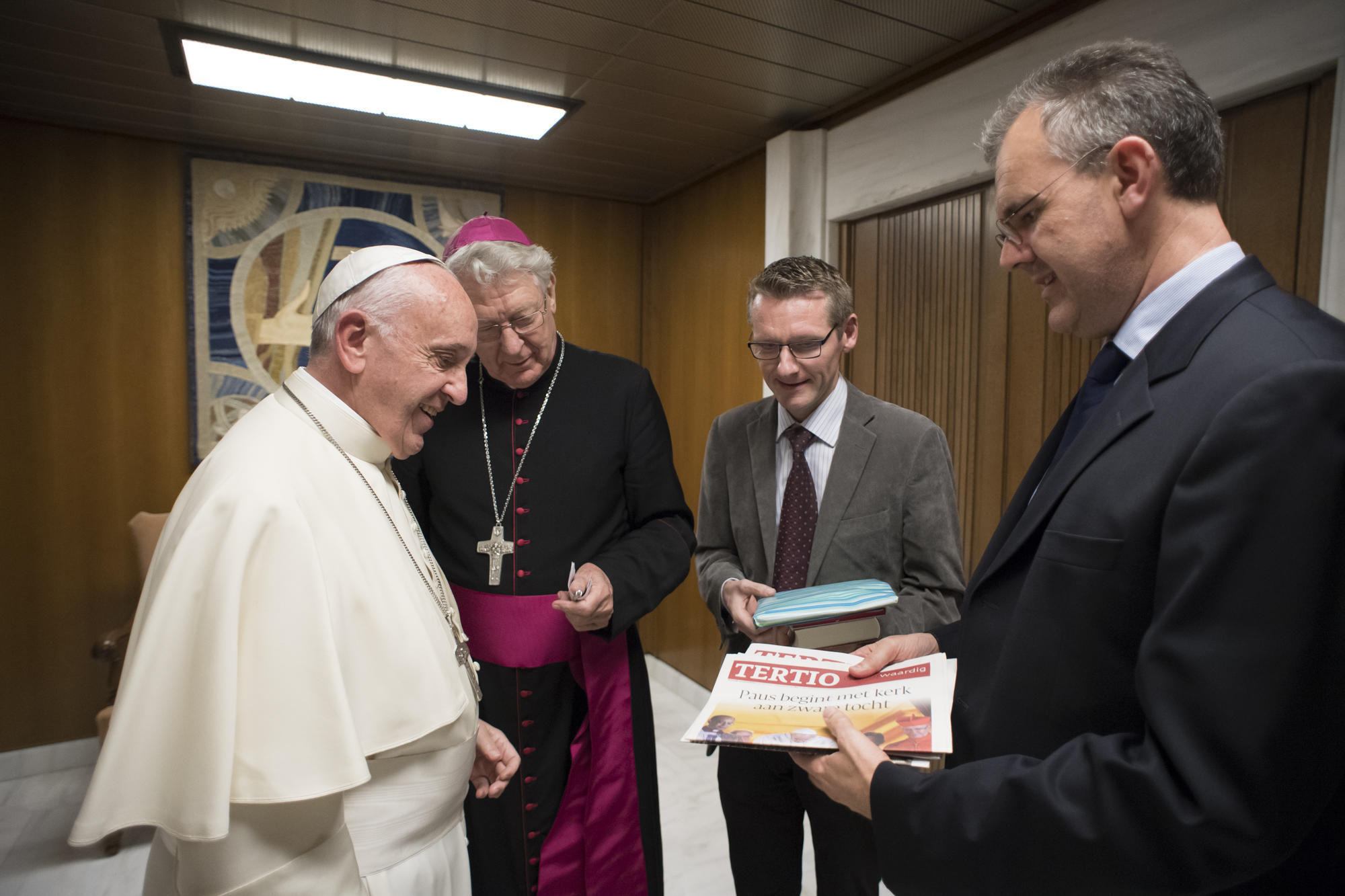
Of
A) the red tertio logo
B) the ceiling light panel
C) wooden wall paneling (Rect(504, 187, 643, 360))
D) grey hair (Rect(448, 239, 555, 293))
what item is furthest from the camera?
wooden wall paneling (Rect(504, 187, 643, 360))

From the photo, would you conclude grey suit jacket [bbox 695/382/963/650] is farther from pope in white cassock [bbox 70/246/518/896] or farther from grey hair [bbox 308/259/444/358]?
grey hair [bbox 308/259/444/358]

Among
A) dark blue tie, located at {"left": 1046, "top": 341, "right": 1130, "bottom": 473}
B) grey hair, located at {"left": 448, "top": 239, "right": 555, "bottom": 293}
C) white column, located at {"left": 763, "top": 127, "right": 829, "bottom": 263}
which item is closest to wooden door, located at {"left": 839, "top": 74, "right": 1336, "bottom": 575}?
white column, located at {"left": 763, "top": 127, "right": 829, "bottom": 263}

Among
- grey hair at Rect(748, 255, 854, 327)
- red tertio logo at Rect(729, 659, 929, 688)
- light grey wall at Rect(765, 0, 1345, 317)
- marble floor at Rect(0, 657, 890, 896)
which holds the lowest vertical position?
marble floor at Rect(0, 657, 890, 896)

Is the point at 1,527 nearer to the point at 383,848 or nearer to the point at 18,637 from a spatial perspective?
the point at 18,637

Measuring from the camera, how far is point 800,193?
366 cm

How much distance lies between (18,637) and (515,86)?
146 inches

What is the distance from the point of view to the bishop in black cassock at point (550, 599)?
193cm

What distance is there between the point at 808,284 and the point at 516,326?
0.76 m

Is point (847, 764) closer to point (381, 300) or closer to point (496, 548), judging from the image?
point (381, 300)

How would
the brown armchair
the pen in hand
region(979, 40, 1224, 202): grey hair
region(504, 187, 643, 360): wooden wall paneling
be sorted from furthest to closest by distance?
region(504, 187, 643, 360): wooden wall paneling, the brown armchair, the pen in hand, region(979, 40, 1224, 202): grey hair

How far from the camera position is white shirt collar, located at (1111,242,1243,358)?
927 millimetres

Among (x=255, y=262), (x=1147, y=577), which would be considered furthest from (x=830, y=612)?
(x=255, y=262)

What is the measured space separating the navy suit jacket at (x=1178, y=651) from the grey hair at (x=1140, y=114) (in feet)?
0.45

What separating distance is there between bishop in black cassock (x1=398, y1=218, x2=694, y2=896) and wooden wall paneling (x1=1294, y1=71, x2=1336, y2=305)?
71.0 inches
